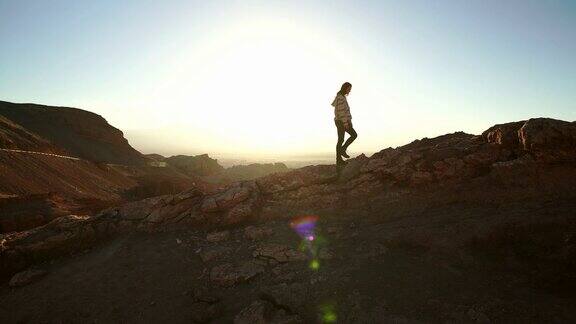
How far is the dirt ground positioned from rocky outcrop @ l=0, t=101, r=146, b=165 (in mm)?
41413

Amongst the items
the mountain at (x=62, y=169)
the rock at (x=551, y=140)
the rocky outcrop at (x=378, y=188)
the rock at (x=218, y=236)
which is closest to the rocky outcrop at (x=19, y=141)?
the mountain at (x=62, y=169)

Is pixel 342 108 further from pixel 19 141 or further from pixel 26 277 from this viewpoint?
pixel 19 141

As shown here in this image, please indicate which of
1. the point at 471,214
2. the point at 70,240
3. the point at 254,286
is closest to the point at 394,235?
the point at 471,214

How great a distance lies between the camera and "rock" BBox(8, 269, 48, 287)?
A: 8.67 meters

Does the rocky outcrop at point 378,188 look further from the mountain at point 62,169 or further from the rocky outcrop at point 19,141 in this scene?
the rocky outcrop at point 19,141

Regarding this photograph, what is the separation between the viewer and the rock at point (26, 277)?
28.5ft

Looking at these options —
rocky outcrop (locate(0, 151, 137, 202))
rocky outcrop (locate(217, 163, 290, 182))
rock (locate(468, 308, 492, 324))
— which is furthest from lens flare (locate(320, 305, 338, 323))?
rocky outcrop (locate(217, 163, 290, 182))

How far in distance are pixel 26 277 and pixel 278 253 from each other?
6.32 meters

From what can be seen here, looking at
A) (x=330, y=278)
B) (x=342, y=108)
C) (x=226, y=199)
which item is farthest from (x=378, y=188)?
(x=226, y=199)

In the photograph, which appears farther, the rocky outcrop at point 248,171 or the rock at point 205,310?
the rocky outcrop at point 248,171

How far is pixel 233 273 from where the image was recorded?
800 cm

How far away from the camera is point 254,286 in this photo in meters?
7.58

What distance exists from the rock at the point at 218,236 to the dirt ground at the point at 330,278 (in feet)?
0.11

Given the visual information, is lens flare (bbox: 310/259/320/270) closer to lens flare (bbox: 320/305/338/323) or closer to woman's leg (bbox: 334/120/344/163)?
lens flare (bbox: 320/305/338/323)
